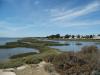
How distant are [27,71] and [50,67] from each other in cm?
218

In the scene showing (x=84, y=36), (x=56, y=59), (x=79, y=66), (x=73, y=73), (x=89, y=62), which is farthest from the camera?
(x=84, y=36)

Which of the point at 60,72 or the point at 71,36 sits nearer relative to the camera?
the point at 60,72

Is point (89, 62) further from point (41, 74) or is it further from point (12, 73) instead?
point (12, 73)

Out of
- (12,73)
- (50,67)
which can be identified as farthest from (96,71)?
(12,73)

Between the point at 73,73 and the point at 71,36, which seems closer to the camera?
the point at 73,73

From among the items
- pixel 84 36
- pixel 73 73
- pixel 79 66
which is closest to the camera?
pixel 73 73

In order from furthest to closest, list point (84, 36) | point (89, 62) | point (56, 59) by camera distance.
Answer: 1. point (84, 36)
2. point (56, 59)
3. point (89, 62)

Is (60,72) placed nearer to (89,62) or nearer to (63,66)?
(63,66)

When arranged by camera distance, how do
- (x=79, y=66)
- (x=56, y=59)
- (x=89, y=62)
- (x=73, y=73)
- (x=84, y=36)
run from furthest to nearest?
(x=84, y=36) < (x=56, y=59) < (x=89, y=62) < (x=79, y=66) < (x=73, y=73)

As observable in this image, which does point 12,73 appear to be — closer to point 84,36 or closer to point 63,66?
point 63,66

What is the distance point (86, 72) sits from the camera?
53.7 ft

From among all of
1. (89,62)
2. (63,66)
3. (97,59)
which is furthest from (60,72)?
(97,59)

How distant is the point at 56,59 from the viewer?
65.8 feet

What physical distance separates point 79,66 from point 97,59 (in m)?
3.00
